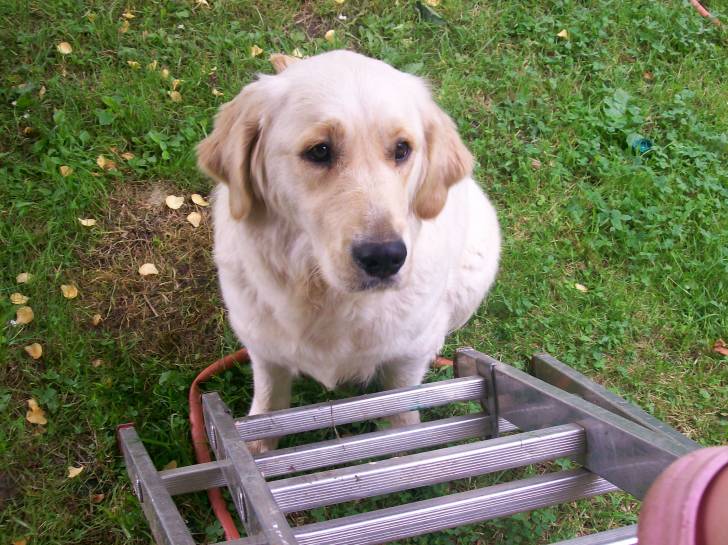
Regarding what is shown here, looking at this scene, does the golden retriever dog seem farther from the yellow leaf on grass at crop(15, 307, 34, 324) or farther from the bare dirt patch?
the yellow leaf on grass at crop(15, 307, 34, 324)

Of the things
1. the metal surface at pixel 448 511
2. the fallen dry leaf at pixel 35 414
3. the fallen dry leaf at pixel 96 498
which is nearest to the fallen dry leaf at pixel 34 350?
the fallen dry leaf at pixel 35 414

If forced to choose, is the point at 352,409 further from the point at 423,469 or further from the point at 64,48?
the point at 64,48

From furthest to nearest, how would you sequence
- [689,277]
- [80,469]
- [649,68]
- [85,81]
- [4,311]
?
1. [649,68]
2. [85,81]
3. [689,277]
4. [4,311]
5. [80,469]

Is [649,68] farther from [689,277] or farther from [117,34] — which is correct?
[117,34]

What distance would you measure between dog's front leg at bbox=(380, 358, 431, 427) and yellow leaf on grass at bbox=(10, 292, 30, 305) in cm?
168

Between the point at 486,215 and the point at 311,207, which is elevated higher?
the point at 311,207

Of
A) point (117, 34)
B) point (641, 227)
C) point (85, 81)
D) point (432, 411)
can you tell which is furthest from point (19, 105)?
point (641, 227)

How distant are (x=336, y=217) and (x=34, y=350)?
1771mm

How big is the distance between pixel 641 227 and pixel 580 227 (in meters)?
0.35

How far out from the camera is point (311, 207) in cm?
212

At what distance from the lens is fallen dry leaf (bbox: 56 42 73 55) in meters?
4.01

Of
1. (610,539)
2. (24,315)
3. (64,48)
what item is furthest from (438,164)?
(64,48)

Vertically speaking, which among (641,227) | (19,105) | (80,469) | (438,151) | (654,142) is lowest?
(80,469)

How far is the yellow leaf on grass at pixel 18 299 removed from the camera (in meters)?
3.17
